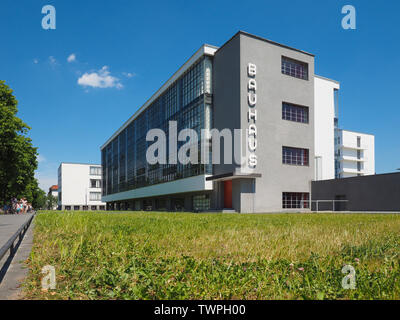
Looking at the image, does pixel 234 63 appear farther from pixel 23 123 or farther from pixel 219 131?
pixel 23 123

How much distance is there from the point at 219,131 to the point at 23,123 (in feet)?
70.8

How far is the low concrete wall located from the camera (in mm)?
29781

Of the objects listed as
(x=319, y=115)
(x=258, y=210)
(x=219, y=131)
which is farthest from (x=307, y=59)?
(x=258, y=210)

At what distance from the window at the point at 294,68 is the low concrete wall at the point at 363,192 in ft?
42.0

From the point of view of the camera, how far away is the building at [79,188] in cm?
11706

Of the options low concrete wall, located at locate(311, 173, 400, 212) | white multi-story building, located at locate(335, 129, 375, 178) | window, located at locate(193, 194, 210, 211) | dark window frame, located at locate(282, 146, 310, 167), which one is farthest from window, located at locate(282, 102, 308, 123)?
white multi-story building, located at locate(335, 129, 375, 178)

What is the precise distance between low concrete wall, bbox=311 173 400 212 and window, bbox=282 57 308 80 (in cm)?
1280

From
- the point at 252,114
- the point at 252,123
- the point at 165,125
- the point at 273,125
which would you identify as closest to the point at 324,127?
the point at 273,125

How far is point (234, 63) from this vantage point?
109 ft

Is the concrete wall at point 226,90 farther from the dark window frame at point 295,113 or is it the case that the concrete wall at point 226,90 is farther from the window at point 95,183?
the window at point 95,183

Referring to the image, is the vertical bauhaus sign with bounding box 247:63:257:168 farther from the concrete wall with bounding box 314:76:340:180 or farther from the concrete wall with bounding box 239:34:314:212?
the concrete wall with bounding box 314:76:340:180

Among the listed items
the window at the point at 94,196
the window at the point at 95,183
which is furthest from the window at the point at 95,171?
the window at the point at 94,196

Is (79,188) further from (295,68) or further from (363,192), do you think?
(363,192)

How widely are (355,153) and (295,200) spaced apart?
6099cm
